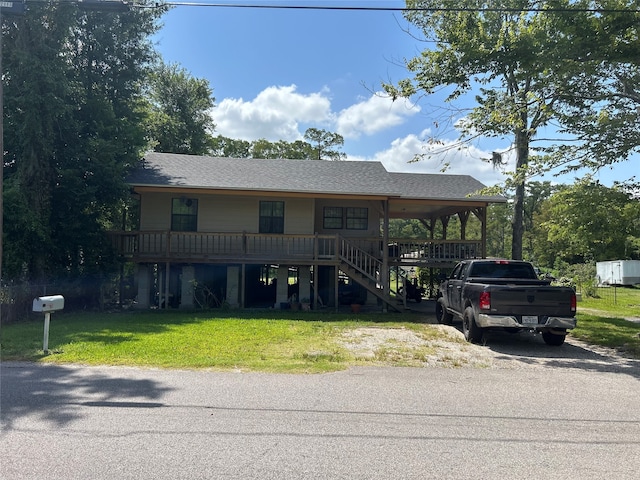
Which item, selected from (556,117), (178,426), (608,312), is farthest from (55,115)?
(608,312)

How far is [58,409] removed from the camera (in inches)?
205

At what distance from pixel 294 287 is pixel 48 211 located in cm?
909

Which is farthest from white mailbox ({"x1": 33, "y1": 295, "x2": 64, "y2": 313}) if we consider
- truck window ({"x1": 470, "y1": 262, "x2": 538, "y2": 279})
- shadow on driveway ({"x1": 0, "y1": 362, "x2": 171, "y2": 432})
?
truck window ({"x1": 470, "y1": 262, "x2": 538, "y2": 279})

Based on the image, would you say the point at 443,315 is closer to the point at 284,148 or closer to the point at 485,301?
the point at 485,301

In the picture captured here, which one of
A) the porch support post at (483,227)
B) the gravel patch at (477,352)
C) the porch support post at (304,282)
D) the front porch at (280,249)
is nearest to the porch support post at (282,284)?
the porch support post at (304,282)

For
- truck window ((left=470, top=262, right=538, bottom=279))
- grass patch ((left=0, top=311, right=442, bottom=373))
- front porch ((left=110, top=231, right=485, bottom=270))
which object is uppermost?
front porch ((left=110, top=231, right=485, bottom=270))

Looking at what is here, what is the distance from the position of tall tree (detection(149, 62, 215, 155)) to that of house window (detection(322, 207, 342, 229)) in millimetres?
16051

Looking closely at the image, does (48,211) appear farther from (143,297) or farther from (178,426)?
(178,426)

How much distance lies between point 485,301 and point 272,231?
10065mm

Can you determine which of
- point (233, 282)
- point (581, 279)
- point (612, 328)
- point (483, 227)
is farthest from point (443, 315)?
point (581, 279)

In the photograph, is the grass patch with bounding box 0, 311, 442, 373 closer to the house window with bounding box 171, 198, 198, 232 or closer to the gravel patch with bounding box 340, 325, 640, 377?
the gravel patch with bounding box 340, 325, 640, 377

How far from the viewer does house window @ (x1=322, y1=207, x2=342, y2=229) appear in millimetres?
18969

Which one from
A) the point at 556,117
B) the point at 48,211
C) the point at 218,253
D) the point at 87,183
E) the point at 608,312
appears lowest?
the point at 608,312

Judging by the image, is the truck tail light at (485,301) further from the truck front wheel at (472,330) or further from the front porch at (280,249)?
the front porch at (280,249)
